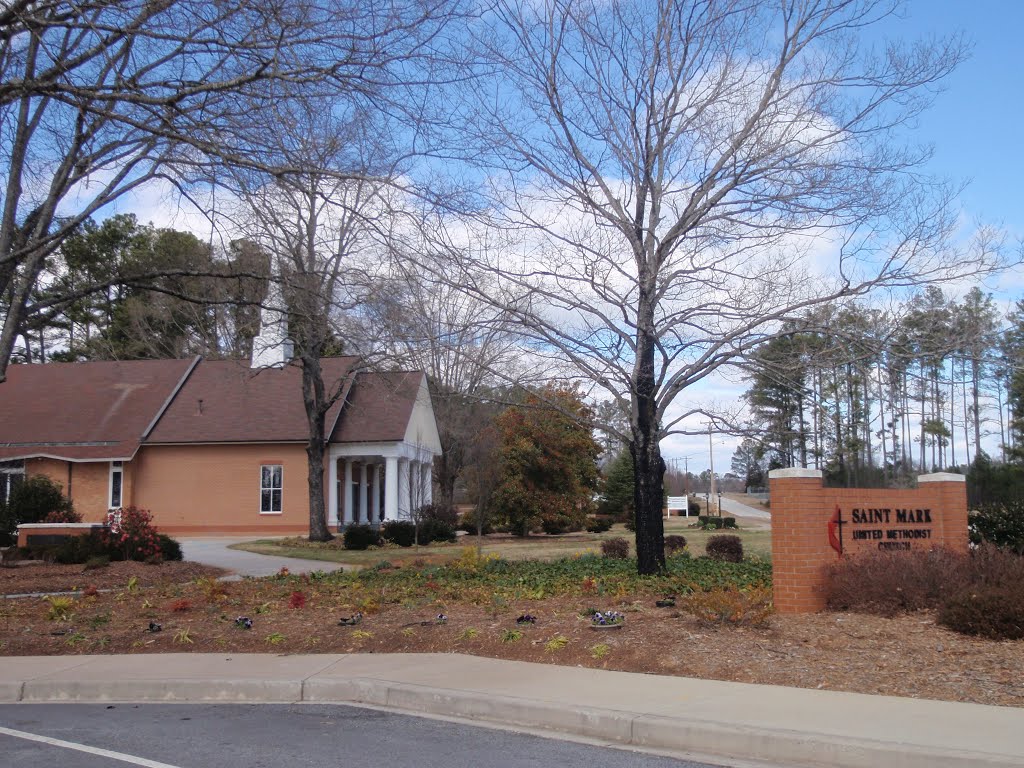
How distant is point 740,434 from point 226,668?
802cm

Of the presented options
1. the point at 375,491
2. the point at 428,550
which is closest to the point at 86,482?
the point at 375,491

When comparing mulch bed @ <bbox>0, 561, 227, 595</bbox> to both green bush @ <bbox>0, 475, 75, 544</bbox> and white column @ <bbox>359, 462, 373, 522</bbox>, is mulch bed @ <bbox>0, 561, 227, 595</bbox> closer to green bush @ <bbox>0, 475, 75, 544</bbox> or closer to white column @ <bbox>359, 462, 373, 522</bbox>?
green bush @ <bbox>0, 475, 75, 544</bbox>

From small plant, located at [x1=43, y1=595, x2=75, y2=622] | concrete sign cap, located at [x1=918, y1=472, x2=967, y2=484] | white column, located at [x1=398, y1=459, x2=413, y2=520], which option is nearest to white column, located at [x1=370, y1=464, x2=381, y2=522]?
white column, located at [x1=398, y1=459, x2=413, y2=520]

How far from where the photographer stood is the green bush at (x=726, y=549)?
1924 centimetres

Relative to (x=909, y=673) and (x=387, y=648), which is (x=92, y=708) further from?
(x=909, y=673)

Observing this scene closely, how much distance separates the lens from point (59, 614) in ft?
43.2

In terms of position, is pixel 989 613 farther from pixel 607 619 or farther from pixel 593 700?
pixel 593 700

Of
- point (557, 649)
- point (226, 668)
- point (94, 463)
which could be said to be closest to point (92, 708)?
point (226, 668)

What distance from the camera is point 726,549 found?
773 inches

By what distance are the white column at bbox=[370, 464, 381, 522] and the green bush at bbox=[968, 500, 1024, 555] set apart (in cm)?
2617

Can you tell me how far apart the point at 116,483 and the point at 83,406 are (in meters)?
3.58

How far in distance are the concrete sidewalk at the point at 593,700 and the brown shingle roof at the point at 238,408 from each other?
2540 cm

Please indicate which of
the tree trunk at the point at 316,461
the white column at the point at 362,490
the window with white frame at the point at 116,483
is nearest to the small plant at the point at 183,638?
the tree trunk at the point at 316,461

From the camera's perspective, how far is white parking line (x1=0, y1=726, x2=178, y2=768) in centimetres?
695
